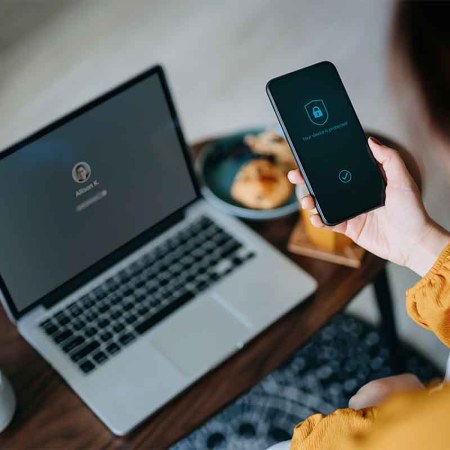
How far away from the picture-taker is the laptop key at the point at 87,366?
3.33ft

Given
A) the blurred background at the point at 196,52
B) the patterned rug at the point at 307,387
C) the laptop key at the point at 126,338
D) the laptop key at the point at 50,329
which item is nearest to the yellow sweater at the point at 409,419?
the laptop key at the point at 126,338

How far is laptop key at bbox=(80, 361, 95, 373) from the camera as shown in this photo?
1.01 m

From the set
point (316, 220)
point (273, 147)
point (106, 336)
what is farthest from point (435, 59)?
point (106, 336)

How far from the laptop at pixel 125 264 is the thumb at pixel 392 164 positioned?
0.71 feet

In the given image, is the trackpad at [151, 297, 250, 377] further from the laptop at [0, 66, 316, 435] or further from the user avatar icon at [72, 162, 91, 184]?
the user avatar icon at [72, 162, 91, 184]

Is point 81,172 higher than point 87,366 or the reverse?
higher

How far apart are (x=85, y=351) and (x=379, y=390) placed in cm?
42

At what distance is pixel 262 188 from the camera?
1.20 metres

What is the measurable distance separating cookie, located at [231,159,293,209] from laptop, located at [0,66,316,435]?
62mm

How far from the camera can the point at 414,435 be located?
2.01 ft

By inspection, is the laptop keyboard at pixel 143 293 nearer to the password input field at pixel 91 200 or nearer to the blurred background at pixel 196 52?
the password input field at pixel 91 200

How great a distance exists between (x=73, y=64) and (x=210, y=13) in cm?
55

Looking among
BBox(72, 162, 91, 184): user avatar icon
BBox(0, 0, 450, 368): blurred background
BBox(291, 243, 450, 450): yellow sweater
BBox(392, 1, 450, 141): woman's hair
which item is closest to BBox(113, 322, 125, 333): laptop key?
BBox(72, 162, 91, 184): user avatar icon

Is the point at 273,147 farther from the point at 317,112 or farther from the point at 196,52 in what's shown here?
the point at 196,52
